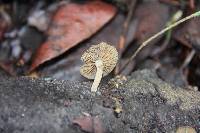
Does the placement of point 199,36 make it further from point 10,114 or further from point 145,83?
point 10,114

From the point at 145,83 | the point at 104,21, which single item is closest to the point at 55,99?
the point at 145,83

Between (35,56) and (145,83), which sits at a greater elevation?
(145,83)

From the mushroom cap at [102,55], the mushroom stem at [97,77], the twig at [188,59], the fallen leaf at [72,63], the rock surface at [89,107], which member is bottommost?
the fallen leaf at [72,63]

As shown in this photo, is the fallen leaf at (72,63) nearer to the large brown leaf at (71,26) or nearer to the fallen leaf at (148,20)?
the large brown leaf at (71,26)

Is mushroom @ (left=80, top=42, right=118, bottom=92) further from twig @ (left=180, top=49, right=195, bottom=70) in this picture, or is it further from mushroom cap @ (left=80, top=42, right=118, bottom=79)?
twig @ (left=180, top=49, right=195, bottom=70)

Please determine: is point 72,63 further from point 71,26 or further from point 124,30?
point 124,30

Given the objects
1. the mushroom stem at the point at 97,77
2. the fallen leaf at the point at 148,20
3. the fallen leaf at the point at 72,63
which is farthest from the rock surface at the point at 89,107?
the fallen leaf at the point at 148,20
